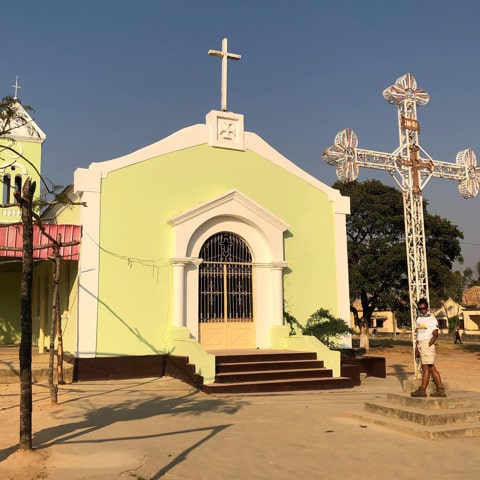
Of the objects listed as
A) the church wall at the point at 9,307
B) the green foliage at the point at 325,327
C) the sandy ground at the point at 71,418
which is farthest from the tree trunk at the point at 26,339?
the church wall at the point at 9,307

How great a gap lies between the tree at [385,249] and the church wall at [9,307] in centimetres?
1680

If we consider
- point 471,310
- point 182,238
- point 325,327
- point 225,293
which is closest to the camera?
point 182,238

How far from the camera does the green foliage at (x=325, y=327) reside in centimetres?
1420

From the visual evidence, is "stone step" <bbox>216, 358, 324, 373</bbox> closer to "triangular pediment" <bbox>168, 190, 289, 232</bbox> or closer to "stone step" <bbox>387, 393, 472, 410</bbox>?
"triangular pediment" <bbox>168, 190, 289, 232</bbox>

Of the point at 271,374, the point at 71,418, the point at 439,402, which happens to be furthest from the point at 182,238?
the point at 439,402

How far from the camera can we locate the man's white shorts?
8312 mm

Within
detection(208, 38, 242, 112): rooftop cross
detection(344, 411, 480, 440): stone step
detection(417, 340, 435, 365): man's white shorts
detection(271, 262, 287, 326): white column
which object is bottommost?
detection(344, 411, 480, 440): stone step

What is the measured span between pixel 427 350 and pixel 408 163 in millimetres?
8902

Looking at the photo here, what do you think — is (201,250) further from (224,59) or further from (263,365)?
(224,59)

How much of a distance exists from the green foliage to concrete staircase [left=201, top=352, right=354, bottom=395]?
53.1 inches

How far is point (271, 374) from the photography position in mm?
11867

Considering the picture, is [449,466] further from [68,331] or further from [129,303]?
[68,331]

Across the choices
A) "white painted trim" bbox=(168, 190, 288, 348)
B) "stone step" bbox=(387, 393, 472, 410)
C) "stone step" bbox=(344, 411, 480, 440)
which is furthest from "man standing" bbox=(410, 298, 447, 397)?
"white painted trim" bbox=(168, 190, 288, 348)

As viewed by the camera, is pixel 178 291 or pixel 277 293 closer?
pixel 178 291
